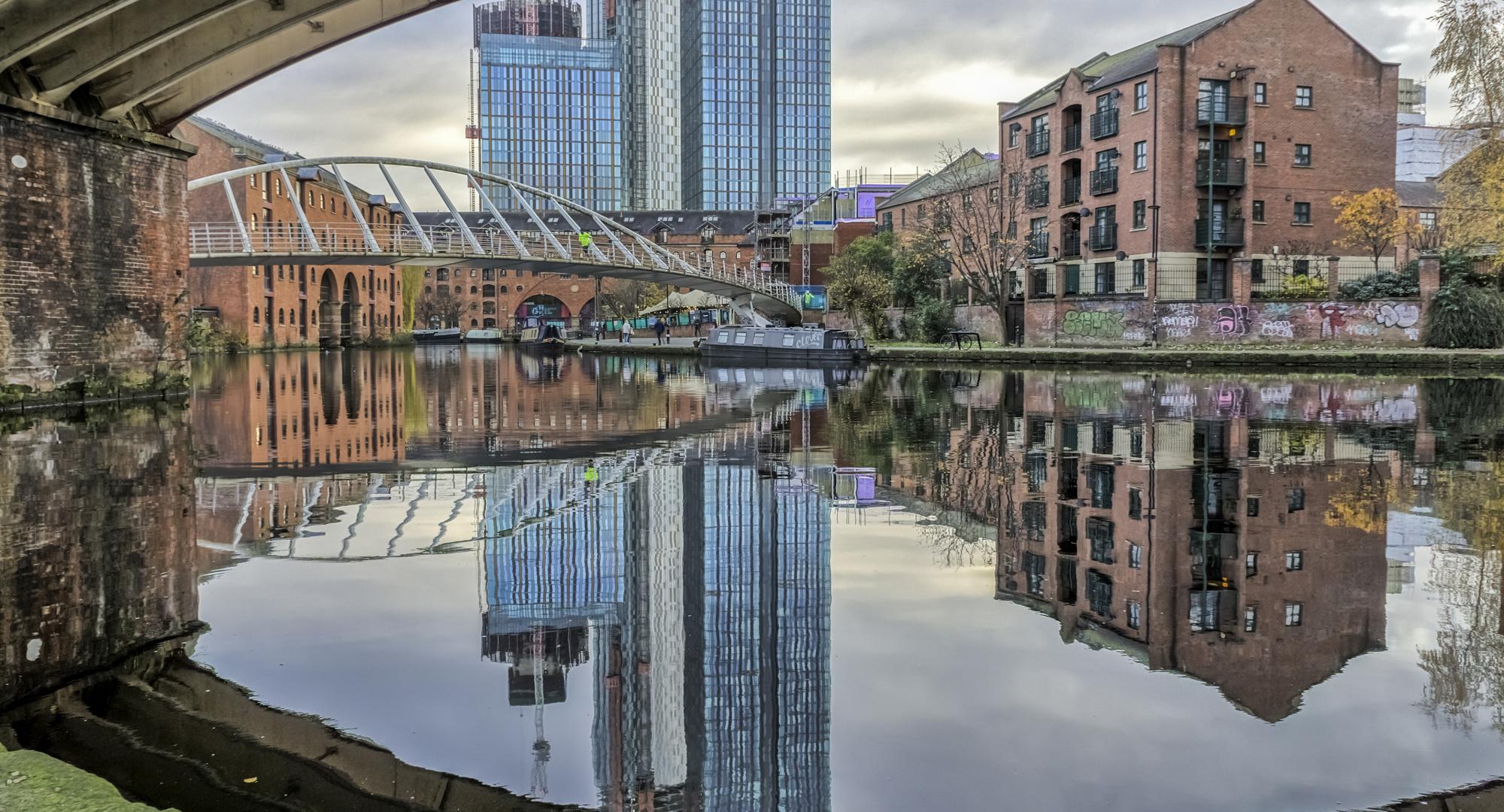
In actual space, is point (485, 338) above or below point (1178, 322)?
below

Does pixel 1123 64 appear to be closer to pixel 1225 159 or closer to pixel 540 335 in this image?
pixel 1225 159

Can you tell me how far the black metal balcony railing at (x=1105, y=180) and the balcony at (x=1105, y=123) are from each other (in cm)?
139

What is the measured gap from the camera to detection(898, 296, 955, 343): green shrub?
2040 inches

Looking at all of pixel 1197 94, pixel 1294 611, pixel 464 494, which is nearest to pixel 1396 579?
pixel 1294 611

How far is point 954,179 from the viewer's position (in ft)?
200

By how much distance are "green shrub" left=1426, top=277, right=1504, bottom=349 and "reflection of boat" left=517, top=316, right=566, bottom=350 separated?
46.7 m

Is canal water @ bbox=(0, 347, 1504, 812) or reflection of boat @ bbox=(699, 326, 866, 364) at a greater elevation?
reflection of boat @ bbox=(699, 326, 866, 364)

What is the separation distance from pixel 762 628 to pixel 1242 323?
37677mm

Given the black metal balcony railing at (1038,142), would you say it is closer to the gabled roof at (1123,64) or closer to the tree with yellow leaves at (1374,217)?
the gabled roof at (1123,64)

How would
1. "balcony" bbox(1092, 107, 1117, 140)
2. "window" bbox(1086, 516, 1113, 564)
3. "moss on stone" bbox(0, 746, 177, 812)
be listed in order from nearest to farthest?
1. "moss on stone" bbox(0, 746, 177, 812)
2. "window" bbox(1086, 516, 1113, 564)
3. "balcony" bbox(1092, 107, 1117, 140)

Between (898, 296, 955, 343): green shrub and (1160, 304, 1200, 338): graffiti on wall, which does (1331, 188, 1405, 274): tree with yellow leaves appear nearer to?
(1160, 304, 1200, 338): graffiti on wall

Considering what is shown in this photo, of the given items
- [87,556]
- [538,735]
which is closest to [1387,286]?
[87,556]

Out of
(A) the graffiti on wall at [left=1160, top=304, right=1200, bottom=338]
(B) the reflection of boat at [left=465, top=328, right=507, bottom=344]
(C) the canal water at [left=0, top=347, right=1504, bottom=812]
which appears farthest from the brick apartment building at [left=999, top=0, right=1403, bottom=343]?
(B) the reflection of boat at [left=465, top=328, right=507, bottom=344]

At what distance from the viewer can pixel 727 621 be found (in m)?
5.46
